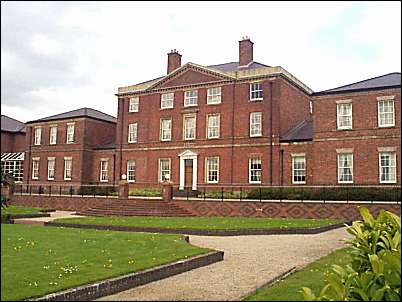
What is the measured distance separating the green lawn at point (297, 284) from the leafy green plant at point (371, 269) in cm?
65

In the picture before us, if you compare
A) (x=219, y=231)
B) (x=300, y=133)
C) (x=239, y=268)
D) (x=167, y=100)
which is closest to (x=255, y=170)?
(x=300, y=133)

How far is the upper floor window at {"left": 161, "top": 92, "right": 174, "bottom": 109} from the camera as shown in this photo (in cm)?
3541

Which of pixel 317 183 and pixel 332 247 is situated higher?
pixel 317 183

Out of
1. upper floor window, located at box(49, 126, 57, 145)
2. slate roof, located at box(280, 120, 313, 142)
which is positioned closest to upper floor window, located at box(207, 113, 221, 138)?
slate roof, located at box(280, 120, 313, 142)

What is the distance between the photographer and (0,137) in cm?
291

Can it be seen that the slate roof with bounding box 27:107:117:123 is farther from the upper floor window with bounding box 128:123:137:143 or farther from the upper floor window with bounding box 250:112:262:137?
the upper floor window with bounding box 250:112:262:137

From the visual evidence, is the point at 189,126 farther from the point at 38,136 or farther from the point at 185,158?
the point at 38,136

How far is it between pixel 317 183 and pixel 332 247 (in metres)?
14.1

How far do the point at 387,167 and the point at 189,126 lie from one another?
14706 millimetres

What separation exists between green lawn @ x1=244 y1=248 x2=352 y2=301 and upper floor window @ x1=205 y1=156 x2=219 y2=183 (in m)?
21.6

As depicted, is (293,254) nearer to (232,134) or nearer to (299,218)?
(299,218)

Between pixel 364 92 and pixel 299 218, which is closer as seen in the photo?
pixel 299 218

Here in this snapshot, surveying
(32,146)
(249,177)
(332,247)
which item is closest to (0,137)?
(332,247)

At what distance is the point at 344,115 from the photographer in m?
26.6
